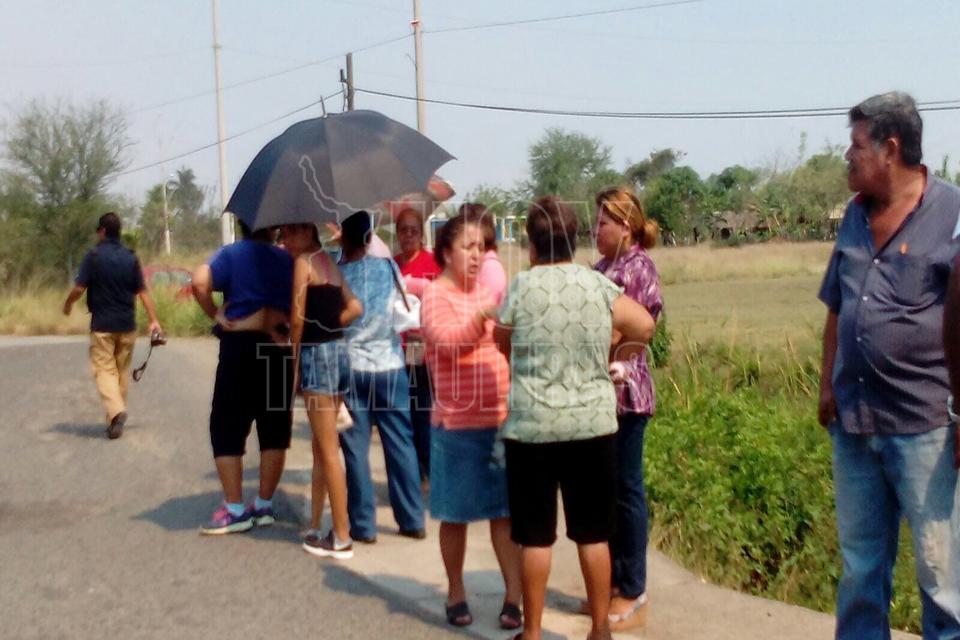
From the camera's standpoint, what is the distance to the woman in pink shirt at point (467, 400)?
5340 mm

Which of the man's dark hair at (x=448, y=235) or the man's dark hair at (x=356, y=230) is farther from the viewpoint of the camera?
the man's dark hair at (x=356, y=230)

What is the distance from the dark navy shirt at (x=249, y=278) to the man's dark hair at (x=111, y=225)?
14.1 ft

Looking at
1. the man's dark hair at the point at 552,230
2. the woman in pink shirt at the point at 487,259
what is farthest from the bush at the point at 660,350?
the man's dark hair at the point at 552,230

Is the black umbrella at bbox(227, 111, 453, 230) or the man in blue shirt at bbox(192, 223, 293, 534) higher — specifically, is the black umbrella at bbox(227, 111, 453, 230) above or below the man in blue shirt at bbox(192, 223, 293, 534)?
above

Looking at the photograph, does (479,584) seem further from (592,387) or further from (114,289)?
(114,289)

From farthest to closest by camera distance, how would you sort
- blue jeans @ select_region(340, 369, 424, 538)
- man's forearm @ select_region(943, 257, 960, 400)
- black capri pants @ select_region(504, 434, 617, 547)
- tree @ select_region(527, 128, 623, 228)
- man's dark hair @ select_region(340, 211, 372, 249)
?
tree @ select_region(527, 128, 623, 228)
blue jeans @ select_region(340, 369, 424, 538)
man's dark hair @ select_region(340, 211, 372, 249)
black capri pants @ select_region(504, 434, 617, 547)
man's forearm @ select_region(943, 257, 960, 400)

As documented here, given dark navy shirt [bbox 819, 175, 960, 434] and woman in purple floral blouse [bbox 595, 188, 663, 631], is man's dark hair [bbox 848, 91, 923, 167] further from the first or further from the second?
woman in purple floral blouse [bbox 595, 188, 663, 631]

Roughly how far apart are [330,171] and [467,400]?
1.72 metres

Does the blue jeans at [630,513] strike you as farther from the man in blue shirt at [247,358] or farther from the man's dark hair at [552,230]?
the man in blue shirt at [247,358]

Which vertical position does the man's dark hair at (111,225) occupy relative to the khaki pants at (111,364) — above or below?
above

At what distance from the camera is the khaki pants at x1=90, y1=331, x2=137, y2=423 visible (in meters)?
10.9

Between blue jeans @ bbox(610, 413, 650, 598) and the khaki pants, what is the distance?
6.59m

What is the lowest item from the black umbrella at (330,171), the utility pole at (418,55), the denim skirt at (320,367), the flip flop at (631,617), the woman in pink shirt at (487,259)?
the flip flop at (631,617)

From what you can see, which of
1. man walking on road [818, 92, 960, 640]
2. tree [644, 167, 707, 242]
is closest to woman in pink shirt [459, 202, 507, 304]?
man walking on road [818, 92, 960, 640]
